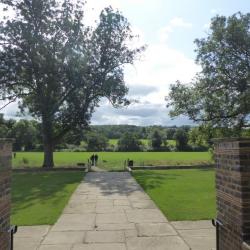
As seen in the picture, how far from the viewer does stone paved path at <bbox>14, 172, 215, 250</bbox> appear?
27.1 ft

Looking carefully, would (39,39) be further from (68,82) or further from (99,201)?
(99,201)

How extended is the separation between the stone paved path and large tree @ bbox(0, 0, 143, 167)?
1848 cm

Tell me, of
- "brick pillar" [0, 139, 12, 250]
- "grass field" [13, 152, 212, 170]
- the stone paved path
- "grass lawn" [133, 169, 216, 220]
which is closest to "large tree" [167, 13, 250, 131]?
"grass field" [13, 152, 212, 170]

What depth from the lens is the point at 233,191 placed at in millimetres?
5910

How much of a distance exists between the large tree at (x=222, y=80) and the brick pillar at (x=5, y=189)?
2833 cm

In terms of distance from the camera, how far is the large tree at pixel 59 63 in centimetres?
3081

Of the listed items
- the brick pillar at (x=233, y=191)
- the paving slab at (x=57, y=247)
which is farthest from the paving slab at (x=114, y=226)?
the brick pillar at (x=233, y=191)

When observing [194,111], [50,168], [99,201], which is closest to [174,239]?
[99,201]

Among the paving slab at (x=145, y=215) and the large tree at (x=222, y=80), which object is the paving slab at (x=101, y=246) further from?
the large tree at (x=222, y=80)

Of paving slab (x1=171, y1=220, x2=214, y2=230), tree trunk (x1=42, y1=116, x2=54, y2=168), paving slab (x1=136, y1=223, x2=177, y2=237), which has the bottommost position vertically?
paving slab (x1=136, y1=223, x2=177, y2=237)

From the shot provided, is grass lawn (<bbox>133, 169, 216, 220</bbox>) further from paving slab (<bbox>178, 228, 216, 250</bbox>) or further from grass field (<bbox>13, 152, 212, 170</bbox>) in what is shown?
grass field (<bbox>13, 152, 212, 170</bbox>)

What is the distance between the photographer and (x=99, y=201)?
1437 centimetres

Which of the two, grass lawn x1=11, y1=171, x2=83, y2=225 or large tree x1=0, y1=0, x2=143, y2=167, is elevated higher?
large tree x1=0, y1=0, x2=143, y2=167

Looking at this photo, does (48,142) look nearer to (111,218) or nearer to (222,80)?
(222,80)
